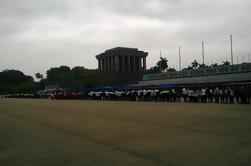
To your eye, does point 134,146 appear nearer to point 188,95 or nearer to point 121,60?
point 188,95

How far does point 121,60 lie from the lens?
120938 millimetres

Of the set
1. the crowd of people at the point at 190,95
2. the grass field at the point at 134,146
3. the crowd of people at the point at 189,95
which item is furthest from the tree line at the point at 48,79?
the grass field at the point at 134,146

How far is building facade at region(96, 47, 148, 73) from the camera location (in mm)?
119750

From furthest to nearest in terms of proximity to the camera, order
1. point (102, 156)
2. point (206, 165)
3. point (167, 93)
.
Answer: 1. point (167, 93)
2. point (102, 156)
3. point (206, 165)

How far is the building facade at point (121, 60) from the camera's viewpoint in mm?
119750

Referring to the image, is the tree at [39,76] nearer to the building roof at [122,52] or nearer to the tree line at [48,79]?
the tree line at [48,79]

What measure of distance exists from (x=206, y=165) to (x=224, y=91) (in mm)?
24860

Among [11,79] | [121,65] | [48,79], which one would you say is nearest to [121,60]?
[121,65]

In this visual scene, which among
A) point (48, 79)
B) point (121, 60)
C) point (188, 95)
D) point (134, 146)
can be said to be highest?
point (121, 60)

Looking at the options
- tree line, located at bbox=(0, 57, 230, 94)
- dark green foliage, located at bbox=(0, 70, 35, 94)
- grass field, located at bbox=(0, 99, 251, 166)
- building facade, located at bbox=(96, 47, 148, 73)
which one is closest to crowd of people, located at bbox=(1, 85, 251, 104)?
grass field, located at bbox=(0, 99, 251, 166)

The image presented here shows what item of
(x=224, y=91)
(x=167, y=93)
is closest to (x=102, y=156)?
(x=224, y=91)

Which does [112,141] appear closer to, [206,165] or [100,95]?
[206,165]

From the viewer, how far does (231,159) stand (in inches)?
285

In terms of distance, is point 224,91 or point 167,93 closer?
point 224,91
